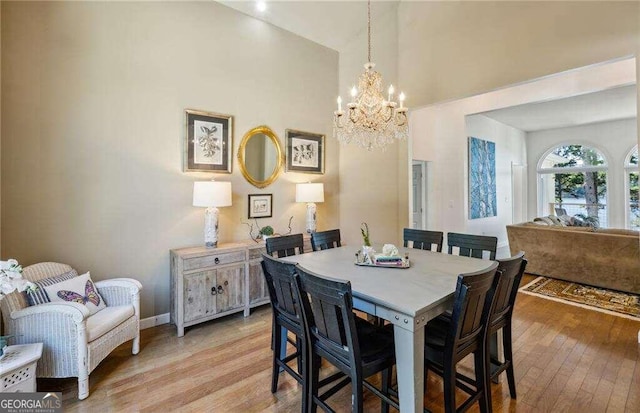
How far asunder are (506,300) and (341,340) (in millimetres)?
1146

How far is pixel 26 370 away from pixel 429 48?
5115 millimetres

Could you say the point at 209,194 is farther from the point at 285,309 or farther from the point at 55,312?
the point at 285,309

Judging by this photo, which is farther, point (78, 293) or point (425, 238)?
point (425, 238)

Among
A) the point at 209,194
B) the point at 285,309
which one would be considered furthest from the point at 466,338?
the point at 209,194

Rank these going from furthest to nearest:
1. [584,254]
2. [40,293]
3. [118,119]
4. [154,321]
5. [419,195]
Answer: [419,195]
[584,254]
[154,321]
[118,119]
[40,293]

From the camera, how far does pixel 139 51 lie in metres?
3.03

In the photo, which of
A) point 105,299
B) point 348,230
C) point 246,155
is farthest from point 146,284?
point 348,230

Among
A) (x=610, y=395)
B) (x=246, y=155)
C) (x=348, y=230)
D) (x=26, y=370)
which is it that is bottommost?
(x=610, y=395)

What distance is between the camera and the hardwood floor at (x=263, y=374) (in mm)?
1972

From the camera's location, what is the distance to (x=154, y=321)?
3.15m

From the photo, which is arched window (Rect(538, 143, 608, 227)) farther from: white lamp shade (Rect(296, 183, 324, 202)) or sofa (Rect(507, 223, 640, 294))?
white lamp shade (Rect(296, 183, 324, 202))

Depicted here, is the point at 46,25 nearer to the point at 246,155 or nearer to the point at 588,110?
the point at 246,155

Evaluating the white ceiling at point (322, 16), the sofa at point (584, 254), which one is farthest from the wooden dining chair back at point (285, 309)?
the sofa at point (584, 254)

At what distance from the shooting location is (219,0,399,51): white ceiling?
12.3 ft
